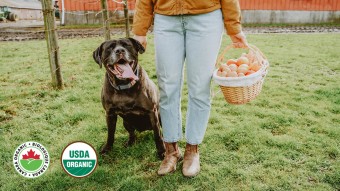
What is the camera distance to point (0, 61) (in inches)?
308

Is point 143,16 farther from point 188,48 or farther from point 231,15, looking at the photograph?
point 231,15

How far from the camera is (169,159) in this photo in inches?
127

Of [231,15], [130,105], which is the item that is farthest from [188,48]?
[130,105]

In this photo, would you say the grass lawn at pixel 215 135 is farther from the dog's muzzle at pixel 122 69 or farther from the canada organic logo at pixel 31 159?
the dog's muzzle at pixel 122 69

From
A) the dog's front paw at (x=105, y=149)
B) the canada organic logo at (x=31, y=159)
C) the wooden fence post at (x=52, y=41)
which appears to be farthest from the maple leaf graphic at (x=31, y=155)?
the wooden fence post at (x=52, y=41)

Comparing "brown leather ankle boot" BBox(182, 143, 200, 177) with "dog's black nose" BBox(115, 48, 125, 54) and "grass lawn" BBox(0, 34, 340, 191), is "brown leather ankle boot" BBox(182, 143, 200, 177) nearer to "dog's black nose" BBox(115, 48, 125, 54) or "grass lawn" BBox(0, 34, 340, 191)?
"grass lawn" BBox(0, 34, 340, 191)

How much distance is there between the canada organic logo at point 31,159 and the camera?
308 cm

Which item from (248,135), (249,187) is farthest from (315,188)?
(248,135)

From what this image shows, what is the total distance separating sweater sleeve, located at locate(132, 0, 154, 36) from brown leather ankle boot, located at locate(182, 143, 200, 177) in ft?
3.92

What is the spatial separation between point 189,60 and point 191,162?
0.98 m

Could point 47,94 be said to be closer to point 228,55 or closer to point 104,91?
A: point 104,91

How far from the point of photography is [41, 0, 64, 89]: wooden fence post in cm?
517

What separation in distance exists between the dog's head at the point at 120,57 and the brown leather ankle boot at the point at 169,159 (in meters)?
0.79

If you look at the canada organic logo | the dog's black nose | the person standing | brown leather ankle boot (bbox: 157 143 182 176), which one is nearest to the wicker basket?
the person standing
